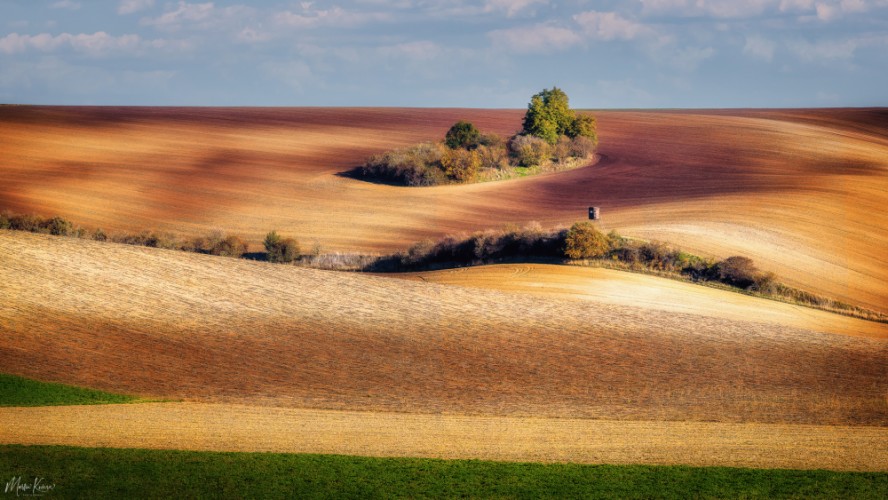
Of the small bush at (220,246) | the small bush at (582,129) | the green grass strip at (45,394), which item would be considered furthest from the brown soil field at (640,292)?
the small bush at (582,129)

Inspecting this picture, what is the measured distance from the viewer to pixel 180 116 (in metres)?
85.4

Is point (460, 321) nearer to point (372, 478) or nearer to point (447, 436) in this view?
point (447, 436)

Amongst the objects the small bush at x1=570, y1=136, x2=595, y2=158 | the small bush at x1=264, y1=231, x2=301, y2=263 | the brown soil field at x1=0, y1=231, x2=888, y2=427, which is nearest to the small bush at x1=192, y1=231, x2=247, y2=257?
the small bush at x1=264, y1=231, x2=301, y2=263

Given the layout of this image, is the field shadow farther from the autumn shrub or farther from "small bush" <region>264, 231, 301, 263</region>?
"small bush" <region>264, 231, 301, 263</region>

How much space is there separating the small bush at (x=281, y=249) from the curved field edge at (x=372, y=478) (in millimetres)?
25341

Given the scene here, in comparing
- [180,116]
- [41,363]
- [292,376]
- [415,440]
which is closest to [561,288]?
[292,376]

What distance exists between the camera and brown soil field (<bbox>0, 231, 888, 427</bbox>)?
79.5 feet

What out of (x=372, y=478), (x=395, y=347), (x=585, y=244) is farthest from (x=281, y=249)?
(x=372, y=478)

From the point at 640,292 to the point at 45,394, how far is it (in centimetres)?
2138

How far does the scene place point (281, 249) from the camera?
44.1 metres

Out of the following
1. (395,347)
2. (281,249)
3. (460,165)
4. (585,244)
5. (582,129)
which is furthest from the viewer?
(582,129)

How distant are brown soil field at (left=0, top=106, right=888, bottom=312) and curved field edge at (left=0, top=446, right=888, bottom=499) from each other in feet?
70.5

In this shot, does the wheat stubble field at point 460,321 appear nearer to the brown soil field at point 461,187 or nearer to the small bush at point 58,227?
the brown soil field at point 461,187

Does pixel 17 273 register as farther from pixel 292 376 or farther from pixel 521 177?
pixel 521 177
